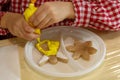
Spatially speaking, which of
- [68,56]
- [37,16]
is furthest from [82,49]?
[37,16]

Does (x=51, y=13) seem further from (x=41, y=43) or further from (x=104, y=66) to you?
(x=104, y=66)

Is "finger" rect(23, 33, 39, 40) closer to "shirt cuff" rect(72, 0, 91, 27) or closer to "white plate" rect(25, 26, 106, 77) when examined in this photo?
"white plate" rect(25, 26, 106, 77)

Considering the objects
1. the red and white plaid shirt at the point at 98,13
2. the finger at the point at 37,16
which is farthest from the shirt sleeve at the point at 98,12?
the finger at the point at 37,16

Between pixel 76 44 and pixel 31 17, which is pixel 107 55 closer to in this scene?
pixel 76 44

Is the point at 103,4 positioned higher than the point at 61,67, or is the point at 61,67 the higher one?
the point at 103,4

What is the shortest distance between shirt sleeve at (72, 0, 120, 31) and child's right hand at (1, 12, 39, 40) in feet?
0.46

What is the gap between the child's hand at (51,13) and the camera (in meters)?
0.67

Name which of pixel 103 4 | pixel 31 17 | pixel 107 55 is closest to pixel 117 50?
pixel 107 55

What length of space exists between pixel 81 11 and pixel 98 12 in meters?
0.05

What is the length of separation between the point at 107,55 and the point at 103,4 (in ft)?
0.49

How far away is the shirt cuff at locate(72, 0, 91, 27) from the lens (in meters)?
0.73

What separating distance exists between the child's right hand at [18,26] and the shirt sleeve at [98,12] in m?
0.14

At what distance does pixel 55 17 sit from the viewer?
696 millimetres

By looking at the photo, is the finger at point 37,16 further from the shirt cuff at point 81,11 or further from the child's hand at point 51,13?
the shirt cuff at point 81,11
